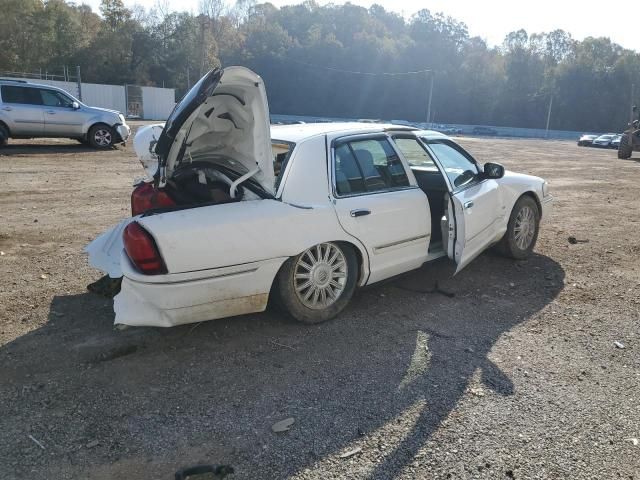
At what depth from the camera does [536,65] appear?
98.2 metres

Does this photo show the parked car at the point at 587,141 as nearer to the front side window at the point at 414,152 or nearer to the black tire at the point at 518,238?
the black tire at the point at 518,238

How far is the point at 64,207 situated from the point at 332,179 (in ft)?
18.5

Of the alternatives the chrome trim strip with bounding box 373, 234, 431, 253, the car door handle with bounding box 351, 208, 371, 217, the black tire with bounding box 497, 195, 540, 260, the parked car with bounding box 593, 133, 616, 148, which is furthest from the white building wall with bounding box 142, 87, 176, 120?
the car door handle with bounding box 351, 208, 371, 217

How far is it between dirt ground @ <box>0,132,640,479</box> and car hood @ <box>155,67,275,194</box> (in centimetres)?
125

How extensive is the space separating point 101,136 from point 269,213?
48.0 ft

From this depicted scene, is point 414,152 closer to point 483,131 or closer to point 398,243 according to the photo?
point 398,243

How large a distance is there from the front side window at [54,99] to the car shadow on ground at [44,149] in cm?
132

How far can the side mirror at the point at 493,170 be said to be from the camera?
209 inches

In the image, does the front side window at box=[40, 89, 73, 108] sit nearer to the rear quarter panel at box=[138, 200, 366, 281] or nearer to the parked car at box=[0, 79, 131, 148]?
the parked car at box=[0, 79, 131, 148]

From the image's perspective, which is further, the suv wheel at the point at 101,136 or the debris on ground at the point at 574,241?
the suv wheel at the point at 101,136

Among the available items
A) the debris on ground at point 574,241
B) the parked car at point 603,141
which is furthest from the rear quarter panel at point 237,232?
the parked car at point 603,141

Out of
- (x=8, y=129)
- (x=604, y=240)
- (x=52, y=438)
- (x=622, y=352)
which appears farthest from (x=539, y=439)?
(x=8, y=129)

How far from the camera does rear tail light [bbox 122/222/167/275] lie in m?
3.38

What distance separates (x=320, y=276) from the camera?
13.4ft
